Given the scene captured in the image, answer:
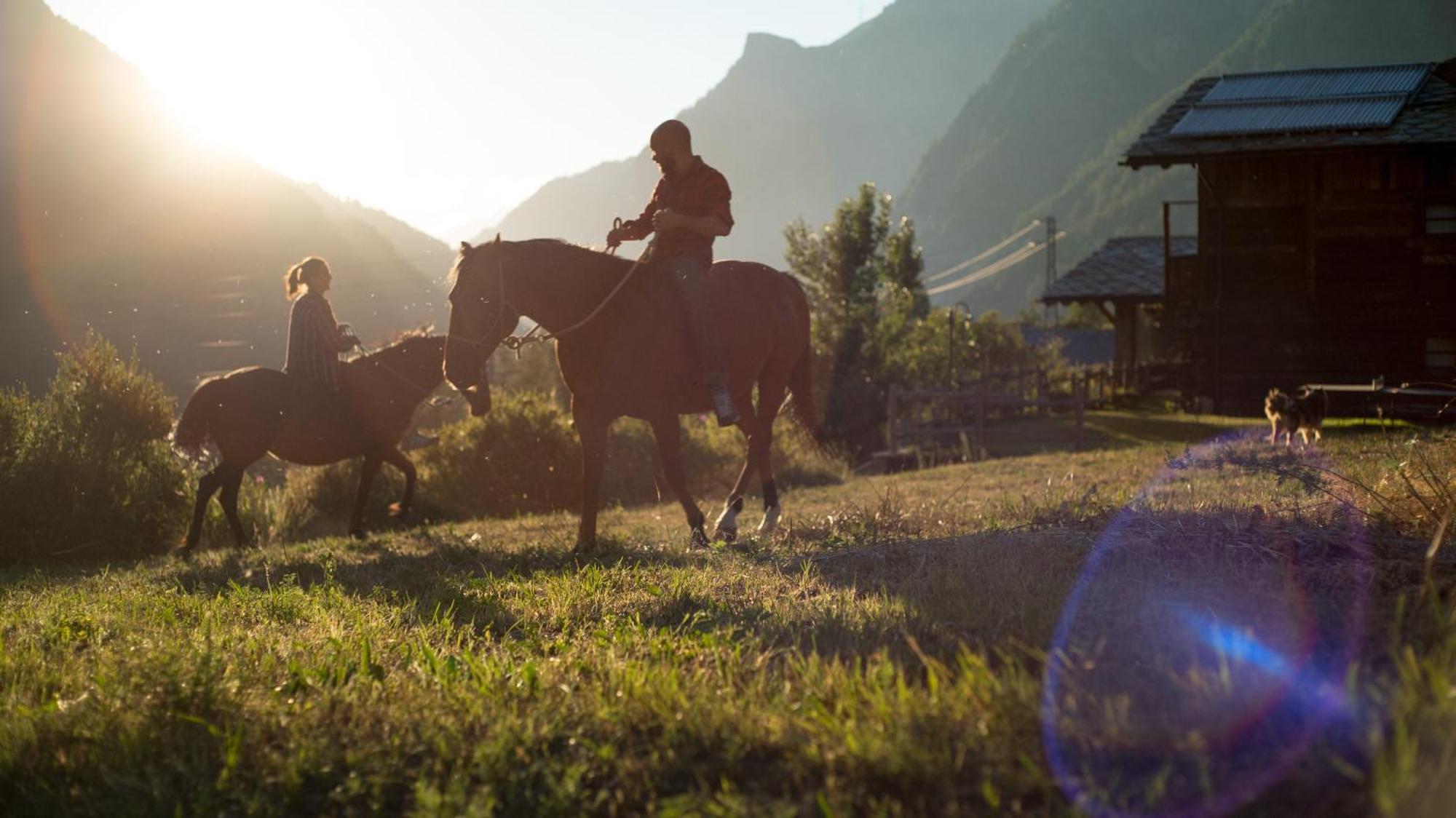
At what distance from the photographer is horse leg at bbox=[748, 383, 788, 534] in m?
9.06

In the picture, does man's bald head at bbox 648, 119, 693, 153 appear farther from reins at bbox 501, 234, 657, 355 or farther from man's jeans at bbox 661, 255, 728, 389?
man's jeans at bbox 661, 255, 728, 389

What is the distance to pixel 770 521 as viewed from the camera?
8.78 meters

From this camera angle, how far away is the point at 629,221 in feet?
27.2

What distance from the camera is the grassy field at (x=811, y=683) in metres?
2.56

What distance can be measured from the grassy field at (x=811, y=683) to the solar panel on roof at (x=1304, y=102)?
70.4 ft

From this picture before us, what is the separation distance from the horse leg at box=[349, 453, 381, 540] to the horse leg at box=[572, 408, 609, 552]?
442 centimetres

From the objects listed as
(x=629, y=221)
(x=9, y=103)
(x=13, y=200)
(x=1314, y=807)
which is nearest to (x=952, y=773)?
(x=1314, y=807)

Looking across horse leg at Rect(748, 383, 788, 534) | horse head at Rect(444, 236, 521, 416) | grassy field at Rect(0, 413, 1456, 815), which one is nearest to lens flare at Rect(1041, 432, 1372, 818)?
grassy field at Rect(0, 413, 1456, 815)

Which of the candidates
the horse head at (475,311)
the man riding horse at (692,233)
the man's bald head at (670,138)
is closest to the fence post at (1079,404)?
the man riding horse at (692,233)

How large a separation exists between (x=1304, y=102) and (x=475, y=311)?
82.6 ft

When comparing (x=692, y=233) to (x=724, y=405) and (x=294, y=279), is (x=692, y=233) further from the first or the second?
(x=294, y=279)

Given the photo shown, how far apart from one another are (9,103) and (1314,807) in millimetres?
73589

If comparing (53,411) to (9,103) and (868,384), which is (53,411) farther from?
(9,103)

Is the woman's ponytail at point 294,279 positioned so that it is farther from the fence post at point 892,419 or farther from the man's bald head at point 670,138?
the fence post at point 892,419
